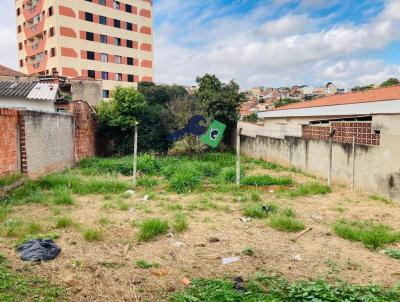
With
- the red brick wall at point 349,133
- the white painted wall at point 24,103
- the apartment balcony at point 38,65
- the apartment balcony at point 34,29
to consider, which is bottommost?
the red brick wall at point 349,133

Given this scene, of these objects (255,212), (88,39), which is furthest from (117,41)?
(255,212)

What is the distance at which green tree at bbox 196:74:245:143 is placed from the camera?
16448 mm

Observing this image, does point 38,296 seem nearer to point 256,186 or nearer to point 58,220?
point 58,220

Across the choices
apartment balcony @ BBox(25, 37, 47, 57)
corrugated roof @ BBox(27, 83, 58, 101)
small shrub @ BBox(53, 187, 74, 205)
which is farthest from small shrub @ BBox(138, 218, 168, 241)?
apartment balcony @ BBox(25, 37, 47, 57)

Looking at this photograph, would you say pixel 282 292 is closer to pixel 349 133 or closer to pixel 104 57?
pixel 349 133

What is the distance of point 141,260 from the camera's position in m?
3.97

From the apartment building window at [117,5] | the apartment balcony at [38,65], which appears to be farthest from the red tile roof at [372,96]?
the apartment balcony at [38,65]

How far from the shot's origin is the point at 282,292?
10.7ft

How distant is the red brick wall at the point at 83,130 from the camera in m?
13.1

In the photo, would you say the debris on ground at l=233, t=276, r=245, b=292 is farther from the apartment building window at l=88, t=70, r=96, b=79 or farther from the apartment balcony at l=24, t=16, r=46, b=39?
the apartment balcony at l=24, t=16, r=46, b=39

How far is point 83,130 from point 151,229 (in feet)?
33.0

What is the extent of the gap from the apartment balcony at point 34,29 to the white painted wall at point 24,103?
977 inches

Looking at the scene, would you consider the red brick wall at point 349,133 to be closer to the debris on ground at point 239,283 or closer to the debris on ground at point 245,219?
the debris on ground at point 245,219

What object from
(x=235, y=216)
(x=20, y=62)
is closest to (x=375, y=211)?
(x=235, y=216)
